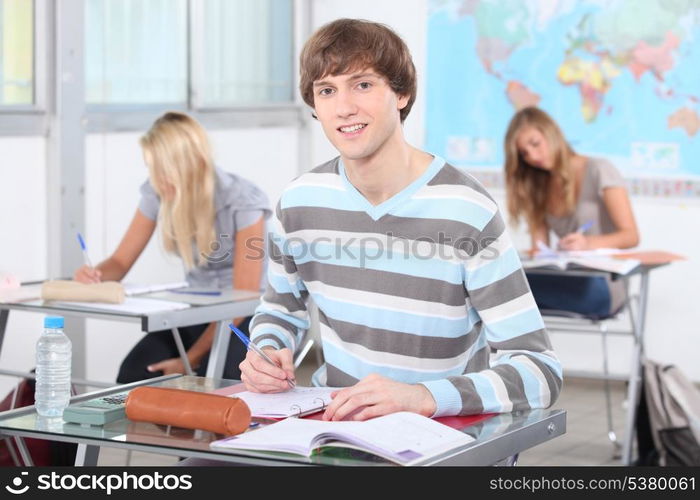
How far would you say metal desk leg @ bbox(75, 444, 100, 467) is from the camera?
79.6 inches

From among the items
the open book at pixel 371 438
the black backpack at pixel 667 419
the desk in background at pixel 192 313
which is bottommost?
the black backpack at pixel 667 419

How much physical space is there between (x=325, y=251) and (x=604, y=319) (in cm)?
242

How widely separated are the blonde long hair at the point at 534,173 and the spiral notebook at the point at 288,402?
2671 millimetres

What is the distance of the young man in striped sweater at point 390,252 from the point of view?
6.68 ft

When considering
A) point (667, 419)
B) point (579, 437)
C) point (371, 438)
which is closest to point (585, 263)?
point (667, 419)

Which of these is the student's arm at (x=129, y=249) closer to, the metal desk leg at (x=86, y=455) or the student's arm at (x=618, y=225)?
the student's arm at (x=618, y=225)

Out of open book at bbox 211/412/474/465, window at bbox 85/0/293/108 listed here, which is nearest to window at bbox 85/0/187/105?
window at bbox 85/0/293/108

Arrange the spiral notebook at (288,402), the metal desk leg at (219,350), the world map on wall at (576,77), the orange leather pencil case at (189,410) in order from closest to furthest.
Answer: the orange leather pencil case at (189,410) < the spiral notebook at (288,402) < the metal desk leg at (219,350) < the world map on wall at (576,77)

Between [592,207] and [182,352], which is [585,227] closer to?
[592,207]

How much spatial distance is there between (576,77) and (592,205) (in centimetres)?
102

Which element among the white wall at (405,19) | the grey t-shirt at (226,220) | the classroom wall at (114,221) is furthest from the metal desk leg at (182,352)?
the white wall at (405,19)

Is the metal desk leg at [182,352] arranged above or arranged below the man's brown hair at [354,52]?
below
